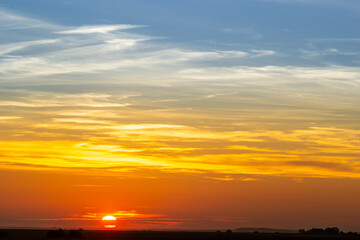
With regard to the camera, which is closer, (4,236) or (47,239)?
(47,239)

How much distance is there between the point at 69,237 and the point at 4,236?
18.0m

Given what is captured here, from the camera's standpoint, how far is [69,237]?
194625 millimetres

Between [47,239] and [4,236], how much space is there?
18773mm

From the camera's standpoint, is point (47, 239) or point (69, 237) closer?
point (47, 239)

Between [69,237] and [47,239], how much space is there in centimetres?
1863

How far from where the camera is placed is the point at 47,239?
176375mm

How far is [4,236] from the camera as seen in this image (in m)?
189
